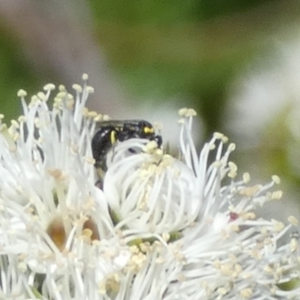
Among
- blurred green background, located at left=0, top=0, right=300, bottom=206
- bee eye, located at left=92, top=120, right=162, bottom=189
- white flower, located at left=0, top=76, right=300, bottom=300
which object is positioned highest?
blurred green background, located at left=0, top=0, right=300, bottom=206

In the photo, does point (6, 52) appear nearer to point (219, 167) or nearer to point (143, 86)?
point (143, 86)

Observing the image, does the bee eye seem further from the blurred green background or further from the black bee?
the blurred green background

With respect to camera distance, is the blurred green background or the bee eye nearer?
the bee eye

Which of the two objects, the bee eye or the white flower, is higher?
the bee eye

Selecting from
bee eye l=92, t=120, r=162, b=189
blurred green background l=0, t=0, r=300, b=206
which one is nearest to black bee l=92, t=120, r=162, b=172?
bee eye l=92, t=120, r=162, b=189

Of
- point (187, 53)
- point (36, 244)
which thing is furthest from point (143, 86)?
point (36, 244)

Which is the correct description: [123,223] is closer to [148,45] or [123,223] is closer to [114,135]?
[114,135]

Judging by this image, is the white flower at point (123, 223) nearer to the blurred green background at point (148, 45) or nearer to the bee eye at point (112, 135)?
the bee eye at point (112, 135)
